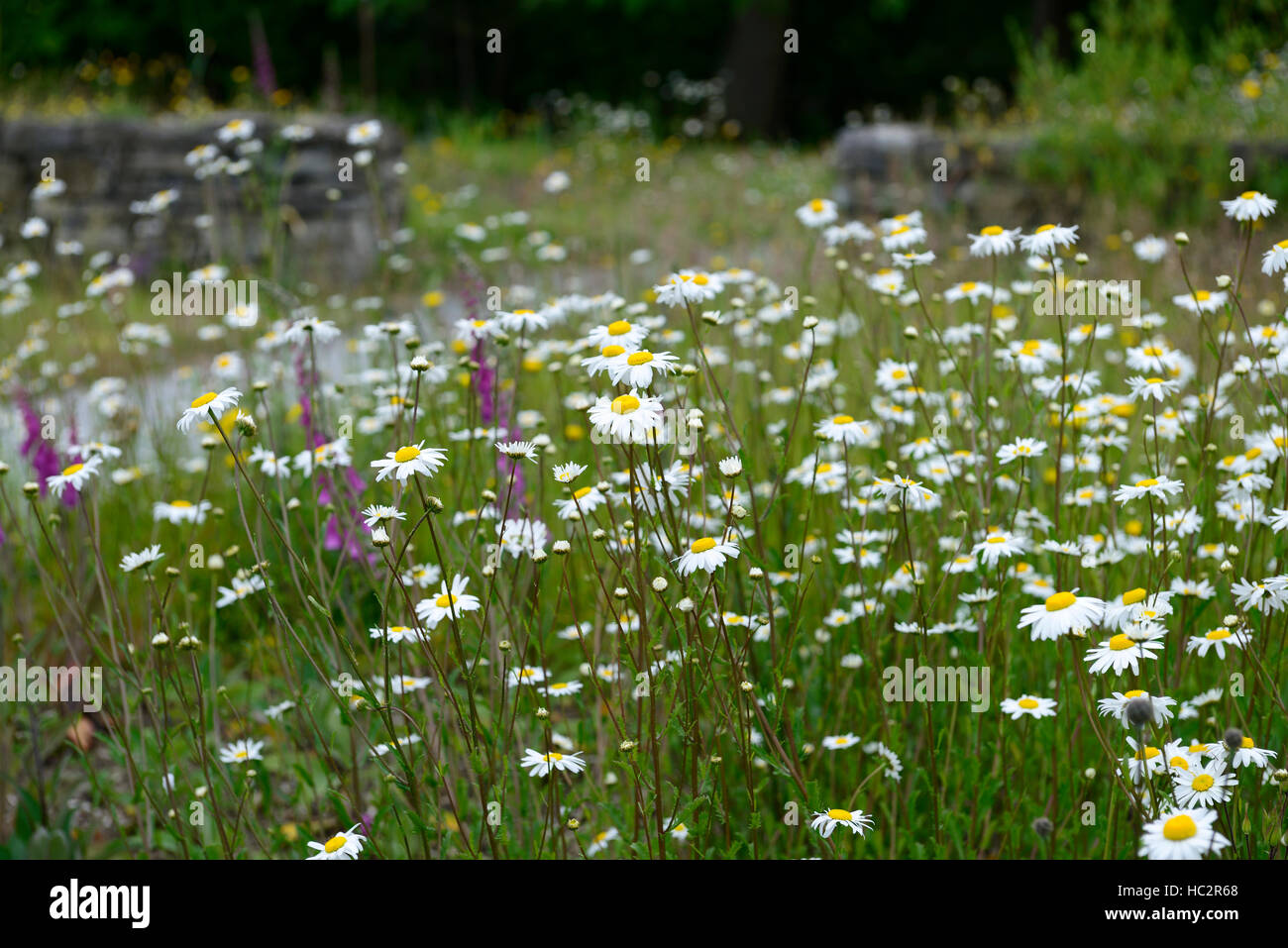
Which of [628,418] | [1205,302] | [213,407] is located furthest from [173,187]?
[628,418]

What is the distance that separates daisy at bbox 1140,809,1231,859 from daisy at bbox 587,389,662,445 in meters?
0.80

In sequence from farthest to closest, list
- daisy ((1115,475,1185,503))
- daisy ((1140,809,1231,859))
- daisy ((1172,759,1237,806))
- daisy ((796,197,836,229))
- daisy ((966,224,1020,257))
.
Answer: daisy ((796,197,836,229)) → daisy ((966,224,1020,257)) → daisy ((1115,475,1185,503)) → daisy ((1172,759,1237,806)) → daisy ((1140,809,1231,859))

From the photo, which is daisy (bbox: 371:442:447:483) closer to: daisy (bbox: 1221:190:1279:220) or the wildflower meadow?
the wildflower meadow

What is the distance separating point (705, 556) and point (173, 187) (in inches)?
300

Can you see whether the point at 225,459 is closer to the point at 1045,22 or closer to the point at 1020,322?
the point at 1020,322

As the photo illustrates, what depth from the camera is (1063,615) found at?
61.4 inches

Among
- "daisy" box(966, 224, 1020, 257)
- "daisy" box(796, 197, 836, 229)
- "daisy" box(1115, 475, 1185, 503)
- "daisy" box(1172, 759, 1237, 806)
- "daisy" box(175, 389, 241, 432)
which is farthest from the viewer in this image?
"daisy" box(796, 197, 836, 229)

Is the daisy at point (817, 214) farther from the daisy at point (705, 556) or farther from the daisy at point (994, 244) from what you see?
the daisy at point (705, 556)

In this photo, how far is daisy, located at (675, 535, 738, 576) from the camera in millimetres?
1585

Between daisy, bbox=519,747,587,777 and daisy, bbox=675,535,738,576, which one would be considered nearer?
daisy, bbox=675,535,738,576

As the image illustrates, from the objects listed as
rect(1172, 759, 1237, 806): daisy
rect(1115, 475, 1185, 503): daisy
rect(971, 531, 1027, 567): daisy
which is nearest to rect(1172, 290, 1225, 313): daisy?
rect(1115, 475, 1185, 503): daisy

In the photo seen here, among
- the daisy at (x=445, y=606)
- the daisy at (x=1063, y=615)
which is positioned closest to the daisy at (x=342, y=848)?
the daisy at (x=445, y=606)

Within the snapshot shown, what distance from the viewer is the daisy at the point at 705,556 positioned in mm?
1585
